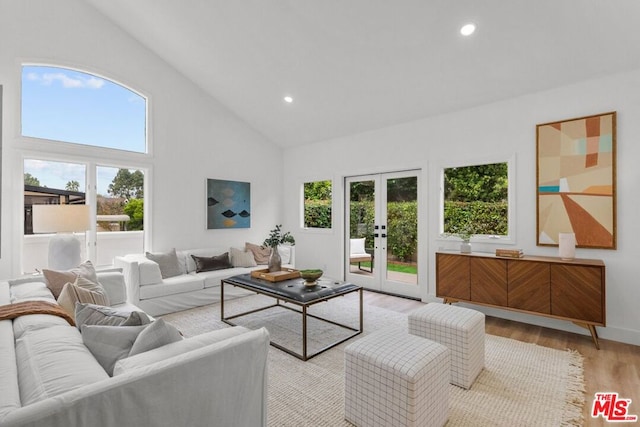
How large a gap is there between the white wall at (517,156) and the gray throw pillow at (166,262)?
255 cm

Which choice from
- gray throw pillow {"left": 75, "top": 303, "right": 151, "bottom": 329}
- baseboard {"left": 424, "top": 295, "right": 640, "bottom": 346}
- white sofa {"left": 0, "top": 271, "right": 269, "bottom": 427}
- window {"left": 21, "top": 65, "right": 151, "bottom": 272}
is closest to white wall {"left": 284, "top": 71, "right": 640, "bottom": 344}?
baseboard {"left": 424, "top": 295, "right": 640, "bottom": 346}

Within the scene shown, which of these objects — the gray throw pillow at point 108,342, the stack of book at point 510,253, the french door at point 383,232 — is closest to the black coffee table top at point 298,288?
the gray throw pillow at point 108,342

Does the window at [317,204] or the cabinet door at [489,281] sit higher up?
the window at [317,204]

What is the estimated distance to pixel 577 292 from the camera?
3.07 m

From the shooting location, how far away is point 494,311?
3.96m

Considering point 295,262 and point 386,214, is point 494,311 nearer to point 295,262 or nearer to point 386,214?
point 386,214

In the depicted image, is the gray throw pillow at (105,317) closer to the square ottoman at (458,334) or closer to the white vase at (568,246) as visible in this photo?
the square ottoman at (458,334)

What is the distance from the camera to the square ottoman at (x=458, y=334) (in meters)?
2.36

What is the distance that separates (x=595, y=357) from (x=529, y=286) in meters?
0.77

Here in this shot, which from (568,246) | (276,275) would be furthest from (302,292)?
(568,246)

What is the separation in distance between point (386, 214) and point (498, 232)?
1.65 m

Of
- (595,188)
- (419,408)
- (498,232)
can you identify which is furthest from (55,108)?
(595,188)

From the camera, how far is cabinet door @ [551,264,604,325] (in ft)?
9.74

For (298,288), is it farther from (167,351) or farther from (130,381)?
(130,381)
